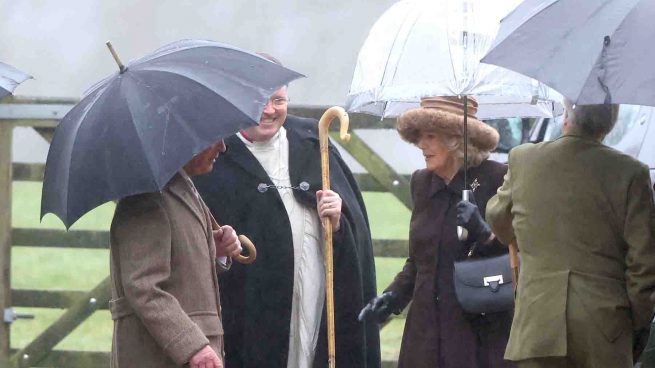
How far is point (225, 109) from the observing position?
4.02 m

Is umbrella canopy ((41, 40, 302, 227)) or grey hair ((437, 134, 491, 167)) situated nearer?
umbrella canopy ((41, 40, 302, 227))

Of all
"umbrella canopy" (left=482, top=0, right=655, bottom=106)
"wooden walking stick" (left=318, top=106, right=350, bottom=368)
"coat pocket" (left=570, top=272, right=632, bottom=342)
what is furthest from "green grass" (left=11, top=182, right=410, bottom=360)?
"umbrella canopy" (left=482, top=0, right=655, bottom=106)

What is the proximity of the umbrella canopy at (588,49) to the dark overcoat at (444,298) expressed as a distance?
1.09 m

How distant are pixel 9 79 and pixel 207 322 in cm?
99

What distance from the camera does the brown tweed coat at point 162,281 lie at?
156 inches

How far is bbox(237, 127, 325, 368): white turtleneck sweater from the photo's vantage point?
16.9 ft

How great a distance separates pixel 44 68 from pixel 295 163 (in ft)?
16.5

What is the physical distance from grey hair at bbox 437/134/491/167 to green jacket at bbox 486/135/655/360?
778 mm

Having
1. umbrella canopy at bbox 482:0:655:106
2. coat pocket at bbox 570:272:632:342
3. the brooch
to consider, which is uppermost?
umbrella canopy at bbox 482:0:655:106

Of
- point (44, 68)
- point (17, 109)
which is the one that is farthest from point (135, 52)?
point (17, 109)

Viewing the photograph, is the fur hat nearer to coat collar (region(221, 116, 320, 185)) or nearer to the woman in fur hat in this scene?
the woman in fur hat

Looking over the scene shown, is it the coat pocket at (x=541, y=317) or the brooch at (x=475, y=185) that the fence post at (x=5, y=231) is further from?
the coat pocket at (x=541, y=317)

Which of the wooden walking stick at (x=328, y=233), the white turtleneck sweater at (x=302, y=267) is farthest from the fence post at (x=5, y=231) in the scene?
the wooden walking stick at (x=328, y=233)

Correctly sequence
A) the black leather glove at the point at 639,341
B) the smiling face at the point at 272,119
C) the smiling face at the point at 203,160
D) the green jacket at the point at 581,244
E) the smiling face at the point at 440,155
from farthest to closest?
1. the smiling face at the point at 272,119
2. the smiling face at the point at 440,155
3. the smiling face at the point at 203,160
4. the black leather glove at the point at 639,341
5. the green jacket at the point at 581,244
